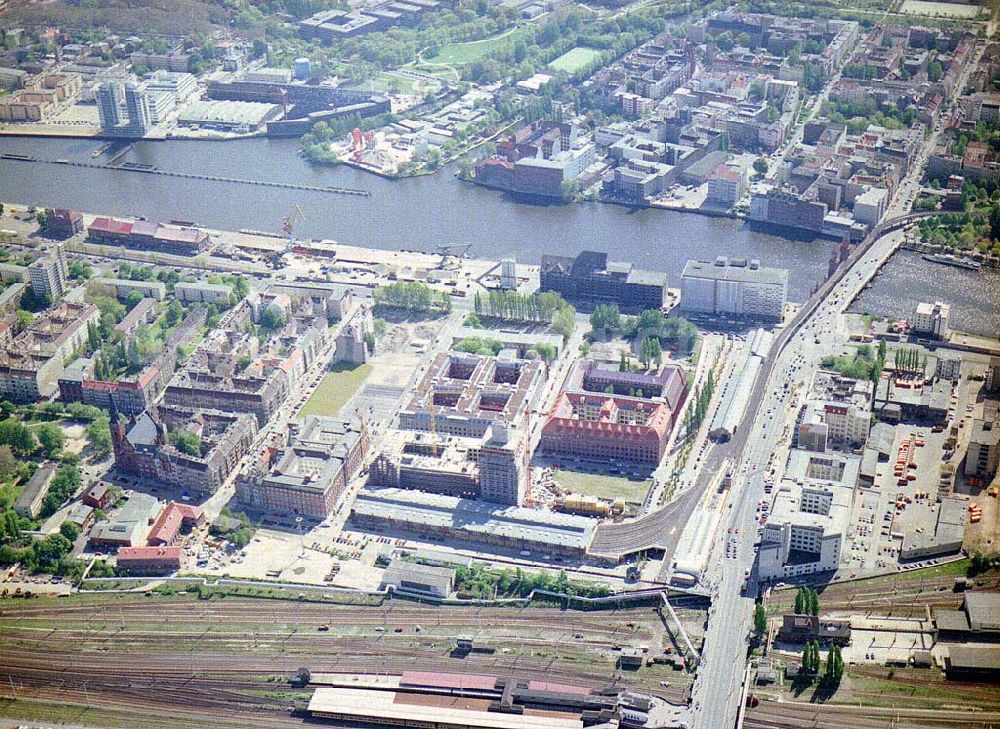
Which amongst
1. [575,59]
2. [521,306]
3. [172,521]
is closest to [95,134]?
[575,59]

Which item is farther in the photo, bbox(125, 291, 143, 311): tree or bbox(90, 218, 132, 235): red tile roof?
bbox(90, 218, 132, 235): red tile roof

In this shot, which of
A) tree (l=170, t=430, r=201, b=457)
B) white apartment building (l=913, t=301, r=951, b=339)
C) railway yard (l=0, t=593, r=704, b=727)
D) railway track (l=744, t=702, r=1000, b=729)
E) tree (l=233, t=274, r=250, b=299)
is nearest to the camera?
railway track (l=744, t=702, r=1000, b=729)

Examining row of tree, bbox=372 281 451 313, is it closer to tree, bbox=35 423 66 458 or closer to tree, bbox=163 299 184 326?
tree, bbox=163 299 184 326

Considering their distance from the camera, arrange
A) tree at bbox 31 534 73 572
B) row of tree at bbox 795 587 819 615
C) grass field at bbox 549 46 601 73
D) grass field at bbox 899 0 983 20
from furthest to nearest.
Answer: grass field at bbox 549 46 601 73 → grass field at bbox 899 0 983 20 → tree at bbox 31 534 73 572 → row of tree at bbox 795 587 819 615

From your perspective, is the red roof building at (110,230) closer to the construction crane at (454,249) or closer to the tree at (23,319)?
the tree at (23,319)

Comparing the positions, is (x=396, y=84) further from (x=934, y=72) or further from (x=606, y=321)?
(x=606, y=321)

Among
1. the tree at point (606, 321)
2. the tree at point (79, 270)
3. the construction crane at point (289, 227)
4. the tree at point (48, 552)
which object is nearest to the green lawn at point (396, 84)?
the construction crane at point (289, 227)

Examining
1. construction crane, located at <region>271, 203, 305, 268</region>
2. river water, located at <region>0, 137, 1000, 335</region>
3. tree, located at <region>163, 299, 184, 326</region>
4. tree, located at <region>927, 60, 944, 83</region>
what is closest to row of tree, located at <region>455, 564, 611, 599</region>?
river water, located at <region>0, 137, 1000, 335</region>
